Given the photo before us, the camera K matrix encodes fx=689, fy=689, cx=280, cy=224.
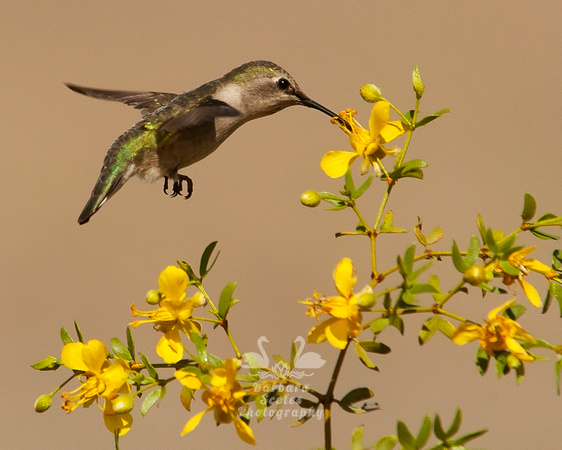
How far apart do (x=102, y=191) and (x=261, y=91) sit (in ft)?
2.44

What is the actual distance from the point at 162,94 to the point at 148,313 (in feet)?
6.69

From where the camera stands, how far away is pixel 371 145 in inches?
57.3

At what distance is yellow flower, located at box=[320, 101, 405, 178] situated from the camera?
1.42 metres

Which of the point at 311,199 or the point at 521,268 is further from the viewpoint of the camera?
the point at 311,199

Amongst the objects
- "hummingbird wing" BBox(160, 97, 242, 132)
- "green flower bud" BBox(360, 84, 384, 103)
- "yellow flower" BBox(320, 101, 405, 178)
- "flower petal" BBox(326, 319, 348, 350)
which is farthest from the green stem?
"hummingbird wing" BBox(160, 97, 242, 132)

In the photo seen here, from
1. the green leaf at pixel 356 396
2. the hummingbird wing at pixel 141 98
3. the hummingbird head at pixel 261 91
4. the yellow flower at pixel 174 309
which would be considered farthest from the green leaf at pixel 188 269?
the hummingbird wing at pixel 141 98

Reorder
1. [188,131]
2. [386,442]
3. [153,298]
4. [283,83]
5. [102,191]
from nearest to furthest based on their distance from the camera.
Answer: [386,442]
[153,298]
[102,191]
[188,131]
[283,83]

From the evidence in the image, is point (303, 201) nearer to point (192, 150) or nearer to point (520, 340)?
point (520, 340)

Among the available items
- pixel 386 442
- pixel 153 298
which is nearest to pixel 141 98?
pixel 153 298

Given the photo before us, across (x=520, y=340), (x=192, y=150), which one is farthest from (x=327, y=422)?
(x=192, y=150)

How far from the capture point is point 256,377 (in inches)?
46.9

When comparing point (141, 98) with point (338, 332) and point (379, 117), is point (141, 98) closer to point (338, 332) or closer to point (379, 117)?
point (379, 117)

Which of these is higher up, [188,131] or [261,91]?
[261,91]

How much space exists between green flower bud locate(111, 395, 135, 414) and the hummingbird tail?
47.9 inches
